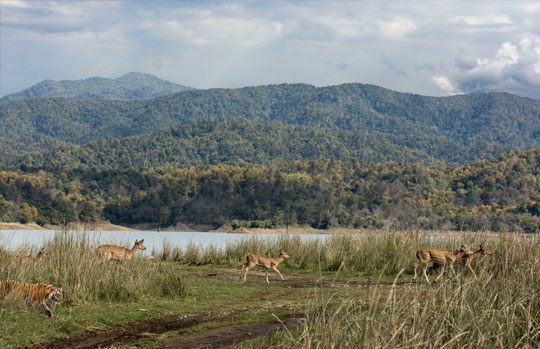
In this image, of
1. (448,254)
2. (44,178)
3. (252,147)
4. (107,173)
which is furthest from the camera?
(252,147)

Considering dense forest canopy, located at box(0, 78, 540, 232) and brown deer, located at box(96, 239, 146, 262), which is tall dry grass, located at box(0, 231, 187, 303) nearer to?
brown deer, located at box(96, 239, 146, 262)

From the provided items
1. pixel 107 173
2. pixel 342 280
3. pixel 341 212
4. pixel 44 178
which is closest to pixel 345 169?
pixel 341 212

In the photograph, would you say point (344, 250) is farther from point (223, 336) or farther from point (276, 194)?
point (276, 194)

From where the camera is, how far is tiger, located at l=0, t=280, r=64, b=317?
334 inches

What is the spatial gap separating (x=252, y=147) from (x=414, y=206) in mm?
60140

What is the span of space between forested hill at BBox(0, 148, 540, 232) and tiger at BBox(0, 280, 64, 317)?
57800mm

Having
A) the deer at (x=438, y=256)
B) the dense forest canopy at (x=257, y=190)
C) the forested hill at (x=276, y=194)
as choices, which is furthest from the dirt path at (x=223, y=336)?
the forested hill at (x=276, y=194)

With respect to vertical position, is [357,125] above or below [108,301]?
above

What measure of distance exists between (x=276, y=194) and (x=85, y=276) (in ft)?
222

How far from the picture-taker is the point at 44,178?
250 feet

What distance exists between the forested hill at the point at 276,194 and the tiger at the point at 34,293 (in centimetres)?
5780

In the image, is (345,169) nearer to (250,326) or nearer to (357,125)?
(250,326)

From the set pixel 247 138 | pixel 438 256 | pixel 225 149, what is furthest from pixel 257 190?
pixel 438 256

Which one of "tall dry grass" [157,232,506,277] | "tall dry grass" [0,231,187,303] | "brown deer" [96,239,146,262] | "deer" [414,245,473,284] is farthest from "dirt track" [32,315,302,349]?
"tall dry grass" [157,232,506,277]
